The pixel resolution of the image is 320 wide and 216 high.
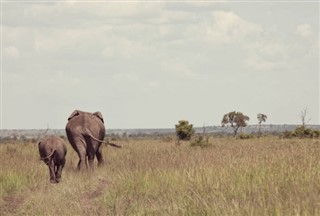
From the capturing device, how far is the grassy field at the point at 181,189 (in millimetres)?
5707

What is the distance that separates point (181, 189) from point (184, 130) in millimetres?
37690

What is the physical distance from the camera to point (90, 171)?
14250 mm

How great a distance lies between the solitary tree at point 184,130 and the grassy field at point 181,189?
3265cm

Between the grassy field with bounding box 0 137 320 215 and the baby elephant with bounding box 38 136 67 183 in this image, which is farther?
the baby elephant with bounding box 38 136 67 183

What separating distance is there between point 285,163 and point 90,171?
6.71 metres

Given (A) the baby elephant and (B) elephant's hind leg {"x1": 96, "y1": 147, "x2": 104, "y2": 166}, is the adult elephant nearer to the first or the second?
(B) elephant's hind leg {"x1": 96, "y1": 147, "x2": 104, "y2": 166}

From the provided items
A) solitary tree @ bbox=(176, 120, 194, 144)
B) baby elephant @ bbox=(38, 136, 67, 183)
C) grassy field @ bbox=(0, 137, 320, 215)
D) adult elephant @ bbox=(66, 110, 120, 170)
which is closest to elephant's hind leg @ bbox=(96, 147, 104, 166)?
adult elephant @ bbox=(66, 110, 120, 170)

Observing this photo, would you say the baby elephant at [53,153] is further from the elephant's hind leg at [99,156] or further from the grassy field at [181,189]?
the elephant's hind leg at [99,156]

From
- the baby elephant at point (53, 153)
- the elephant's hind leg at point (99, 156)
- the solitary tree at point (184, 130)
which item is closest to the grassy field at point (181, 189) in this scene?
the baby elephant at point (53, 153)

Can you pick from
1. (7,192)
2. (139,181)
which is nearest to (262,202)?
(139,181)

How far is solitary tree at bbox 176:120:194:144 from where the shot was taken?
4622 cm

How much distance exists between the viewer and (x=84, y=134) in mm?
15930

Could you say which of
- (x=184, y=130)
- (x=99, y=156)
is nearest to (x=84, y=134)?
(x=99, y=156)

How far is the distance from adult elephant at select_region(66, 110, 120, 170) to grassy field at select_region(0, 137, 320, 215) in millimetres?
2113
